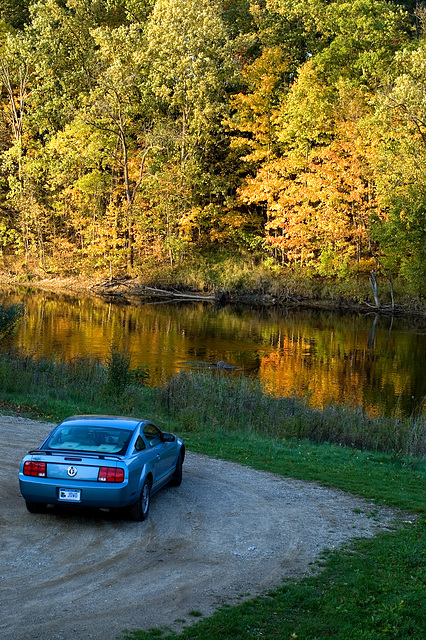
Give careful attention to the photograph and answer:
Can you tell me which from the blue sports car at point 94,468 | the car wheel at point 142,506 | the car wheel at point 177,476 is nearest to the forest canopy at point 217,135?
the car wheel at point 177,476

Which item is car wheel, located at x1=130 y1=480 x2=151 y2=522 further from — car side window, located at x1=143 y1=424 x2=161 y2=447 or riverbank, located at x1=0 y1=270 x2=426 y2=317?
riverbank, located at x1=0 y1=270 x2=426 y2=317

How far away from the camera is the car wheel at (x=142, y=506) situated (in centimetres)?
1163

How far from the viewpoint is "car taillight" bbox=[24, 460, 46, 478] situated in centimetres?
1124

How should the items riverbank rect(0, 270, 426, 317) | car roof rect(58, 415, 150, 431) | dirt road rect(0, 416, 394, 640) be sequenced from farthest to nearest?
riverbank rect(0, 270, 426, 317) < car roof rect(58, 415, 150, 431) < dirt road rect(0, 416, 394, 640)

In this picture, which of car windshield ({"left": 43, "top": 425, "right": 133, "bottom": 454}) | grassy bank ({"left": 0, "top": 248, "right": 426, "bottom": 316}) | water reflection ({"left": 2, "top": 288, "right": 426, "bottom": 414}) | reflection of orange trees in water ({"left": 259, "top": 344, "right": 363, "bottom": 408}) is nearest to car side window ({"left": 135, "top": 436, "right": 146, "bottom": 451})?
car windshield ({"left": 43, "top": 425, "right": 133, "bottom": 454})

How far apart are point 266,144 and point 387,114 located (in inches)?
551

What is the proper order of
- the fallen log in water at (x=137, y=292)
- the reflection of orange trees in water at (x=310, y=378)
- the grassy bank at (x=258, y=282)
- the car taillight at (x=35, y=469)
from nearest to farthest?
the car taillight at (x=35, y=469) → the reflection of orange trees in water at (x=310, y=378) → the grassy bank at (x=258, y=282) → the fallen log in water at (x=137, y=292)

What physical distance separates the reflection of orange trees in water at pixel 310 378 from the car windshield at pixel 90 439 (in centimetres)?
1416

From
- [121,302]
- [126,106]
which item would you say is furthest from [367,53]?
[121,302]

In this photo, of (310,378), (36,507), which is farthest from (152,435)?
(310,378)

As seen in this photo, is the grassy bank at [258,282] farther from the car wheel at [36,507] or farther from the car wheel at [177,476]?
the car wheel at [36,507]

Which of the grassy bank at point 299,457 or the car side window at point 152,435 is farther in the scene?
the car side window at point 152,435

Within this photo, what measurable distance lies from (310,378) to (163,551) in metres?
22.0

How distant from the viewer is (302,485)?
15.2 m
